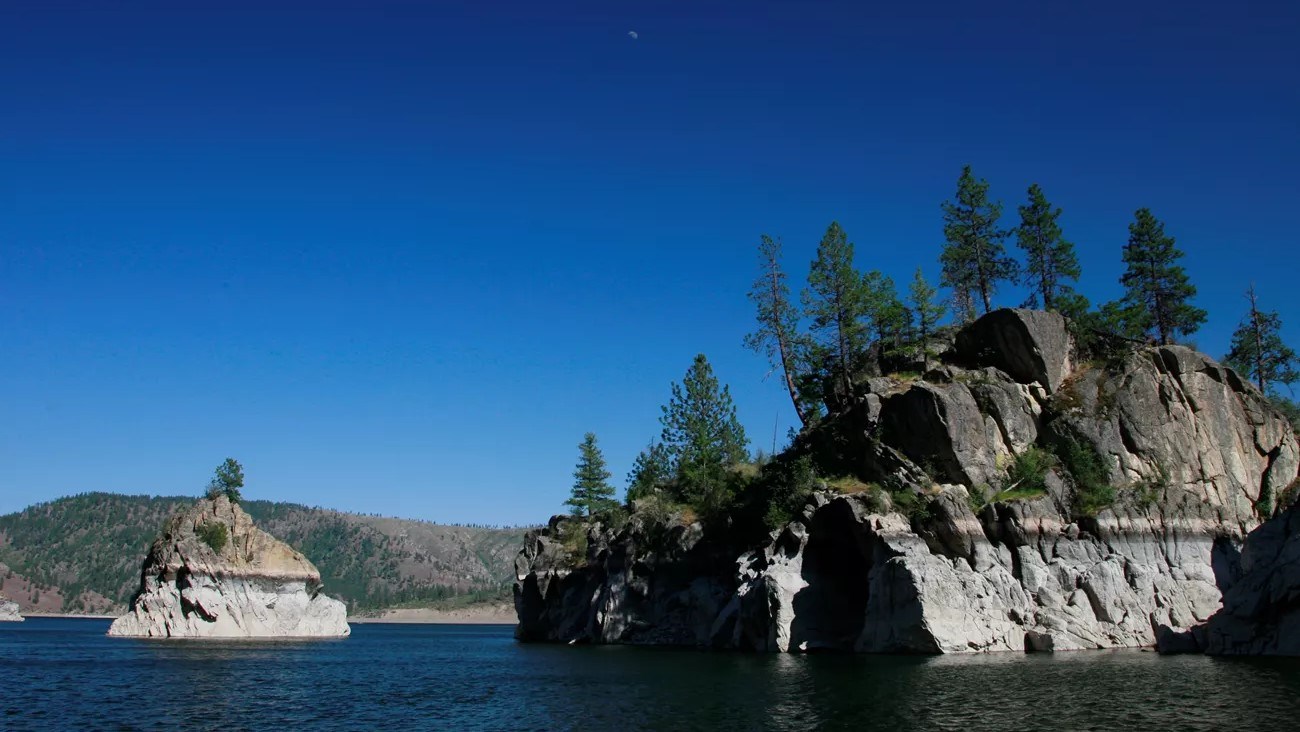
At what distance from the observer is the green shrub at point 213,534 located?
365 feet

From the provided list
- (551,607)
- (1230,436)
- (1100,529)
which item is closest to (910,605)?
(1100,529)

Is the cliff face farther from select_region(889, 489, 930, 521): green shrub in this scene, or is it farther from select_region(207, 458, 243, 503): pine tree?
select_region(207, 458, 243, 503): pine tree

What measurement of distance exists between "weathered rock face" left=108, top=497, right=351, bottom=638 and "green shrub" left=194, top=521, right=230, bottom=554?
0.17 meters

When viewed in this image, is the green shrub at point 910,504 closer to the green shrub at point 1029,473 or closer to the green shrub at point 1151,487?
the green shrub at point 1029,473

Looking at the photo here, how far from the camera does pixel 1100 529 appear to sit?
59312 mm

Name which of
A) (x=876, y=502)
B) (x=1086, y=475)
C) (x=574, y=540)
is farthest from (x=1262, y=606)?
(x=574, y=540)

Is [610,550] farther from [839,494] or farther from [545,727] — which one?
[545,727]

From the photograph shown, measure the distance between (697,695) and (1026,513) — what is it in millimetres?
29635

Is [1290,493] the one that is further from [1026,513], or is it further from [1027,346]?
[1026,513]

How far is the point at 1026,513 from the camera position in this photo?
5944 cm

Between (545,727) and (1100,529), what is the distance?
42.1m

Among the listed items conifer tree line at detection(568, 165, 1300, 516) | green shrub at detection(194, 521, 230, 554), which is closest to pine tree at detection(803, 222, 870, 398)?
conifer tree line at detection(568, 165, 1300, 516)

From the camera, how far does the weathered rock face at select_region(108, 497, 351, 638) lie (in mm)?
110125

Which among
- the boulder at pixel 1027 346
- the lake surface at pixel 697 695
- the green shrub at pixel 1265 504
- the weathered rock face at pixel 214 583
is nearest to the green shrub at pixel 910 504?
the lake surface at pixel 697 695
